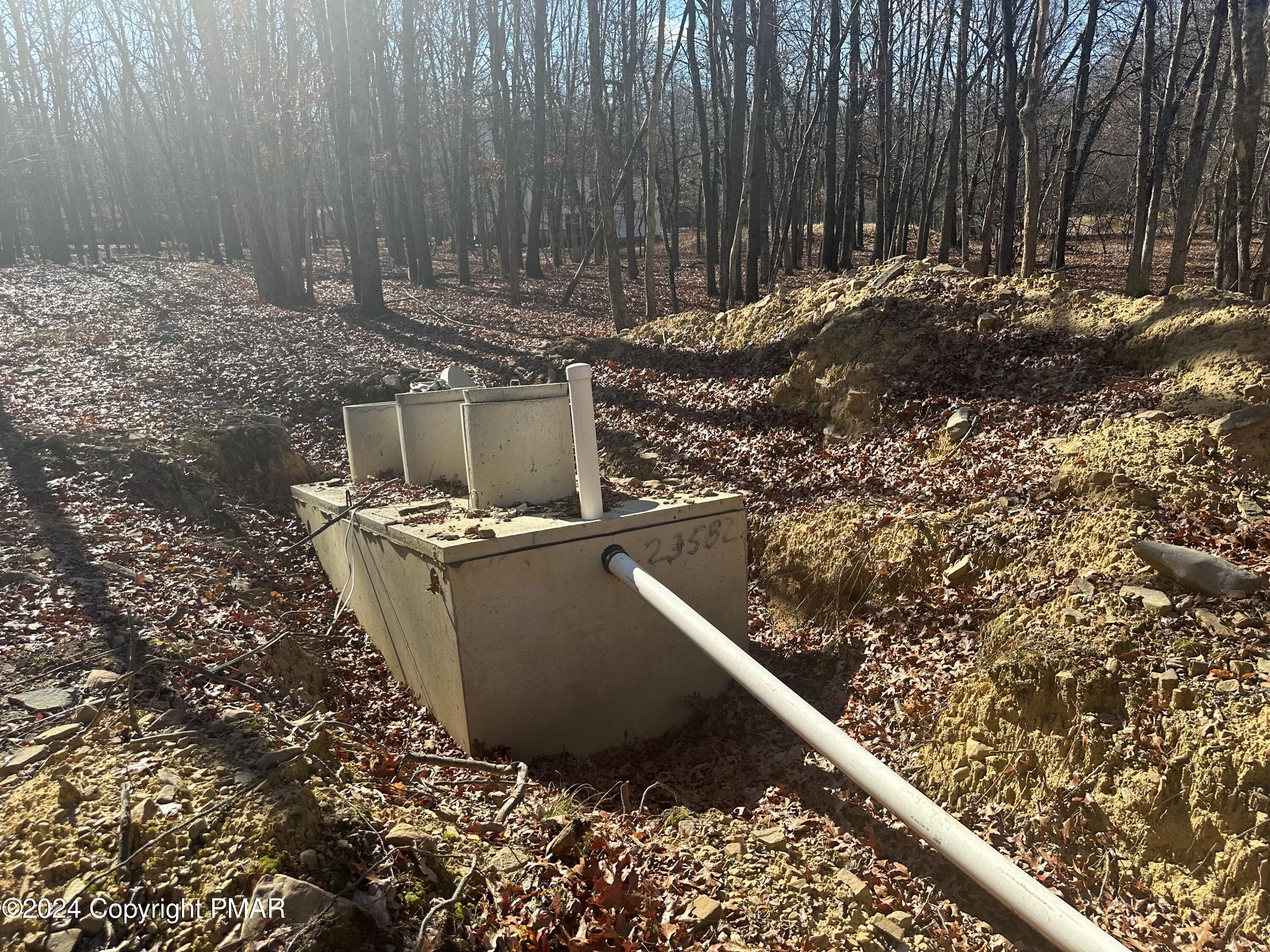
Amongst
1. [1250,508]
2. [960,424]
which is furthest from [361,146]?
[1250,508]

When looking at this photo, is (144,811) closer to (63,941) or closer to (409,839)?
(63,941)

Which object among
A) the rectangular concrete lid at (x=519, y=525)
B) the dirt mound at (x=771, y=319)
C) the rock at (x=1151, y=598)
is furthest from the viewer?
the dirt mound at (x=771, y=319)

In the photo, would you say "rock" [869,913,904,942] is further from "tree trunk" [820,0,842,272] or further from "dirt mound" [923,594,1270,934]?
"tree trunk" [820,0,842,272]

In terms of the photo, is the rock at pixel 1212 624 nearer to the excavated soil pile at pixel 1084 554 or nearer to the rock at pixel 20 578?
the excavated soil pile at pixel 1084 554

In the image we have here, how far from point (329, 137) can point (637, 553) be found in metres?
28.9

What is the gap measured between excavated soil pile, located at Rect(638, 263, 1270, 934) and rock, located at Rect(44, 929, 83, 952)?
3903 mm

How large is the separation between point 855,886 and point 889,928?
9.9 inches

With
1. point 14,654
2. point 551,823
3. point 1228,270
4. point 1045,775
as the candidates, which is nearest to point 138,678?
point 14,654

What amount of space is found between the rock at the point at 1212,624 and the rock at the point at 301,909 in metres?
4.36

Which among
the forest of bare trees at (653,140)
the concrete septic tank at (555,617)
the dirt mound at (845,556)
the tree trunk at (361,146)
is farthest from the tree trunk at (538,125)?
the concrete septic tank at (555,617)

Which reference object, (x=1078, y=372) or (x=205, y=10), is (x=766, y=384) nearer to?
(x=1078, y=372)

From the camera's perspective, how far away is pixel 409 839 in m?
3.42

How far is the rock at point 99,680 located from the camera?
14.3 feet

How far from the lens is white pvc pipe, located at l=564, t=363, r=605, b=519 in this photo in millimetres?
5477
